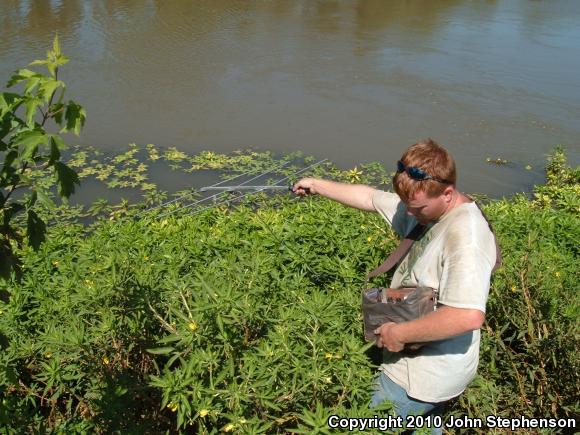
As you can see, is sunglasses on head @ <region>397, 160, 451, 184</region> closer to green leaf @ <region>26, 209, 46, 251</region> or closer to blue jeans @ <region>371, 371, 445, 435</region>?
blue jeans @ <region>371, 371, 445, 435</region>

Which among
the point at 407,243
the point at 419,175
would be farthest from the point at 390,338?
the point at 419,175

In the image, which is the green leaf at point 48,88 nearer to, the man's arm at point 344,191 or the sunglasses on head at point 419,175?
the sunglasses on head at point 419,175

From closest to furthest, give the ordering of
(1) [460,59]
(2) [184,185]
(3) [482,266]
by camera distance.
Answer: (3) [482,266] < (2) [184,185] < (1) [460,59]

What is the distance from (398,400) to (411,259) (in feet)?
1.79

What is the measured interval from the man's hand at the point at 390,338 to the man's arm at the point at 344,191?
65 centimetres

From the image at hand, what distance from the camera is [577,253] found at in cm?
441

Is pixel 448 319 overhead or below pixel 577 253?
overhead

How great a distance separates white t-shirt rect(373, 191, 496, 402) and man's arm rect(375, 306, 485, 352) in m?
0.03

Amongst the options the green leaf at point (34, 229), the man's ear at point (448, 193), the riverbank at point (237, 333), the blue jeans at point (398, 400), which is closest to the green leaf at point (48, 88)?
the green leaf at point (34, 229)

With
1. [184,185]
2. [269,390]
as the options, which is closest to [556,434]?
[269,390]

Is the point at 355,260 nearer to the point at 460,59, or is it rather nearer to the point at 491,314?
the point at 491,314

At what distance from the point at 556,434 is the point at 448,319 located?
1.35m

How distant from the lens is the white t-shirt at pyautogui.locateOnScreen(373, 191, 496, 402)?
6.54 ft

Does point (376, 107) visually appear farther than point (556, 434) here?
Yes
